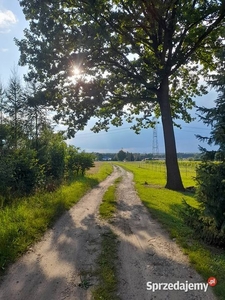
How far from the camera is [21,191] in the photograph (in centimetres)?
1059

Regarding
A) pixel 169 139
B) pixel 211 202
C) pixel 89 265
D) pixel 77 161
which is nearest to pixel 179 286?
pixel 89 265

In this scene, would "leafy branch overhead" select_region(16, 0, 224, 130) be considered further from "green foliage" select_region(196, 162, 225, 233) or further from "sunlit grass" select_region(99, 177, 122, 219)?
"green foliage" select_region(196, 162, 225, 233)

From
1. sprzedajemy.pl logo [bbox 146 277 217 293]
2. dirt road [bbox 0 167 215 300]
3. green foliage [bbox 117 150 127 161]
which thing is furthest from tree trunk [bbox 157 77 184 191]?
green foliage [bbox 117 150 127 161]

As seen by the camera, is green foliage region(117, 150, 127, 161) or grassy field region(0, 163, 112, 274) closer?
grassy field region(0, 163, 112, 274)

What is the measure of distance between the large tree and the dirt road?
1052 centimetres

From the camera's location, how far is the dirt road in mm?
3602

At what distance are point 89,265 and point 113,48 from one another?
44.4ft

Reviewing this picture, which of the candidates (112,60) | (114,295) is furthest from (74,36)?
(114,295)

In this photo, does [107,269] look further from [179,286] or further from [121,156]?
[121,156]

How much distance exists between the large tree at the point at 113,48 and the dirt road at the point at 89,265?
34.5ft

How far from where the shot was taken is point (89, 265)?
4500mm

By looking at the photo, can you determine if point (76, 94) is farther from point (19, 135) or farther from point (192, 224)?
point (192, 224)

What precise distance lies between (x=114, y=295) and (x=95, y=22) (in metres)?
14.0

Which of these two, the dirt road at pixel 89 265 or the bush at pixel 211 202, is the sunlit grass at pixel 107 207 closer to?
the dirt road at pixel 89 265
